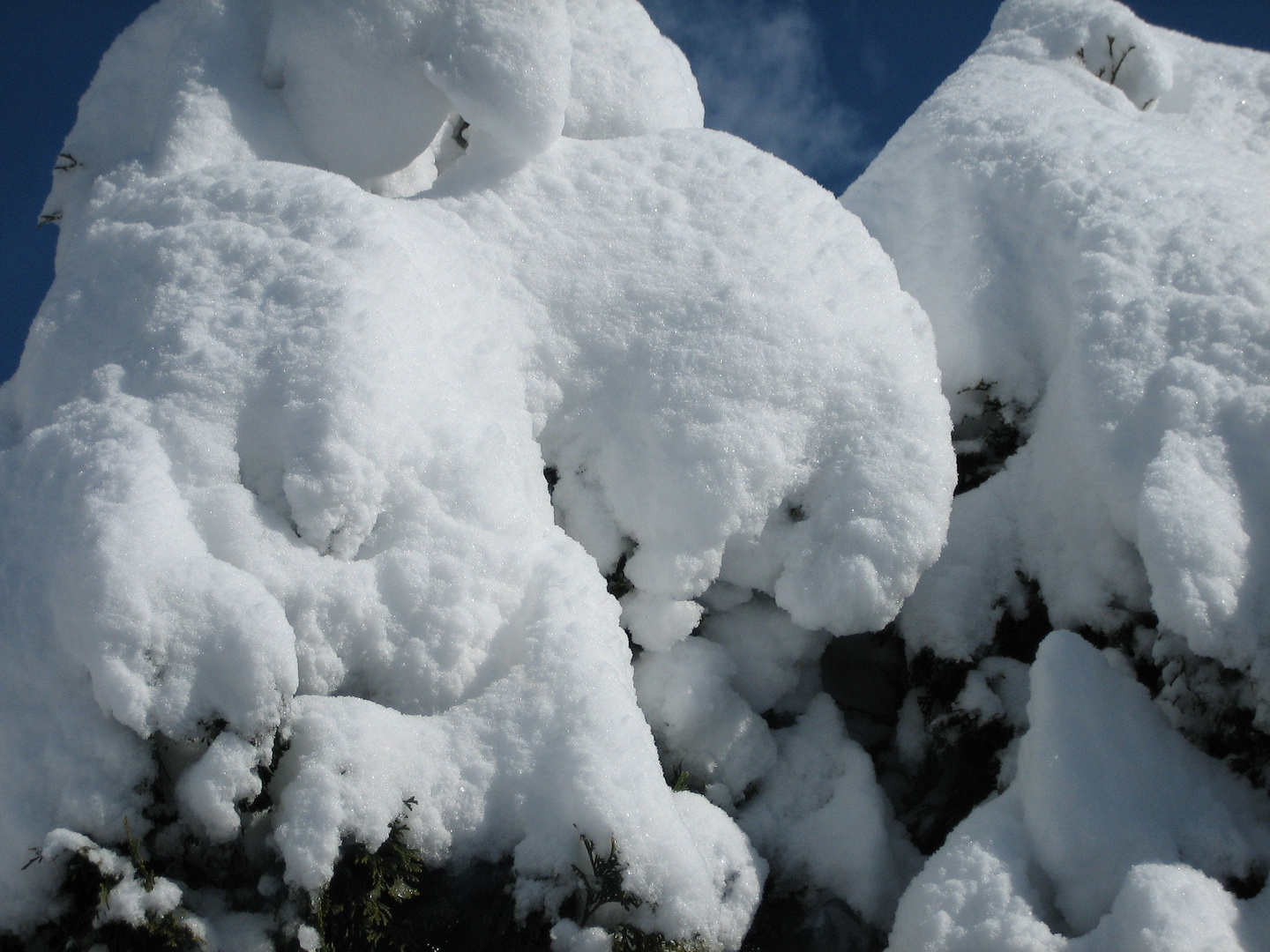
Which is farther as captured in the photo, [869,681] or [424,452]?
[869,681]

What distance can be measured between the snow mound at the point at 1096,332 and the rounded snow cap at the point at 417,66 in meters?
2.07

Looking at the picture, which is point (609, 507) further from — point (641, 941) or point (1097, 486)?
point (1097, 486)

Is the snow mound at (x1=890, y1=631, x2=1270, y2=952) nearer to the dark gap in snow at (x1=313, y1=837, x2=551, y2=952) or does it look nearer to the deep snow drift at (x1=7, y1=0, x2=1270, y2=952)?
the deep snow drift at (x1=7, y1=0, x2=1270, y2=952)

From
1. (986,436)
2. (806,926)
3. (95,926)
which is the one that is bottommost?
(806,926)

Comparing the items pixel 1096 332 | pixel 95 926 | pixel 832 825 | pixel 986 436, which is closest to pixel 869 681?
pixel 832 825

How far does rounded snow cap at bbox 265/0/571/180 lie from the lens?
12.2 feet

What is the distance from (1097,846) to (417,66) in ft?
13.5

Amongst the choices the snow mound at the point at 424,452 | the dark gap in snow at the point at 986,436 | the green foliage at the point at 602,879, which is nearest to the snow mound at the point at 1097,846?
the snow mound at the point at 424,452

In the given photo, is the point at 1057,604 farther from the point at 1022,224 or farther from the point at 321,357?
the point at 321,357

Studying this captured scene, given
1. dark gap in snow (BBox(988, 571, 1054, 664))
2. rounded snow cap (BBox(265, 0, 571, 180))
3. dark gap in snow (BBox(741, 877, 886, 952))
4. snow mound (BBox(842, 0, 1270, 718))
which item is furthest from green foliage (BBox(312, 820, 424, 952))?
rounded snow cap (BBox(265, 0, 571, 180))

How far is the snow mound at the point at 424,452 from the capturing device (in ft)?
7.48

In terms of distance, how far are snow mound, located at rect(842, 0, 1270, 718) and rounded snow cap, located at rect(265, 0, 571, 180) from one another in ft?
6.79

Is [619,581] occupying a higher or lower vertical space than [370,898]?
higher

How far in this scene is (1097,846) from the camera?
2719mm
